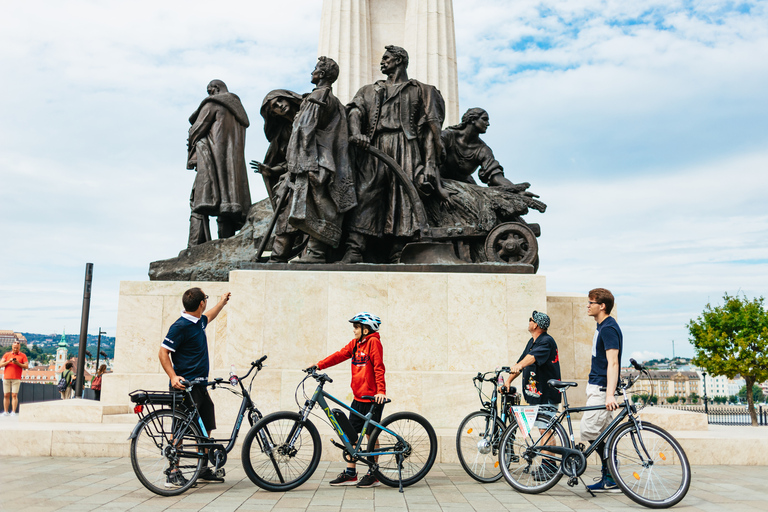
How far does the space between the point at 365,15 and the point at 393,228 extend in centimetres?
777

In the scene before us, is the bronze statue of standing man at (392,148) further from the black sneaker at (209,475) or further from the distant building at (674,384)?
the distant building at (674,384)

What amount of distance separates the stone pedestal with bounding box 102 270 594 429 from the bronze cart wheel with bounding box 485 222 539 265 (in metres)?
0.93

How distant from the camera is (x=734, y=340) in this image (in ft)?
107

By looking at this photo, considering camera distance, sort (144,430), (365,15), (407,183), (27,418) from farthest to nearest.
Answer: (365,15) < (407,183) < (27,418) < (144,430)

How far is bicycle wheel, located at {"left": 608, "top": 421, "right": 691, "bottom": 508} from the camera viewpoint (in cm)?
497

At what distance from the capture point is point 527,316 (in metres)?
8.29

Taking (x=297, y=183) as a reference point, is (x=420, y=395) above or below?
below

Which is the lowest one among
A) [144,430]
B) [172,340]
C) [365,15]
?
[144,430]

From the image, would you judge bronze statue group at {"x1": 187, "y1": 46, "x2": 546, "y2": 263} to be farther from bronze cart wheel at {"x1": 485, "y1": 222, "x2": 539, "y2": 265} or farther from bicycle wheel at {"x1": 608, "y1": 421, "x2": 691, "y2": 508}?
bicycle wheel at {"x1": 608, "y1": 421, "x2": 691, "y2": 508}

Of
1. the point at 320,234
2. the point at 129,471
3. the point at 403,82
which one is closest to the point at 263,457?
the point at 129,471

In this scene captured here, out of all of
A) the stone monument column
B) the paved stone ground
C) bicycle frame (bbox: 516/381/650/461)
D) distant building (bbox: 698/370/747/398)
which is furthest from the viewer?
distant building (bbox: 698/370/747/398)

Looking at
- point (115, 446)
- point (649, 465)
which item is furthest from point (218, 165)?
point (649, 465)

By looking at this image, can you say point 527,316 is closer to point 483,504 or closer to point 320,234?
point 320,234

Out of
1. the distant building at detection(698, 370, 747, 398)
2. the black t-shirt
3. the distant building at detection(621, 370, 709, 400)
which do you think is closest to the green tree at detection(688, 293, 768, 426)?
the black t-shirt
